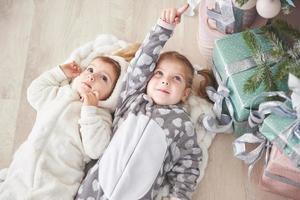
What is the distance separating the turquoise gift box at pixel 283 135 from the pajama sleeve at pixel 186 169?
0.22m

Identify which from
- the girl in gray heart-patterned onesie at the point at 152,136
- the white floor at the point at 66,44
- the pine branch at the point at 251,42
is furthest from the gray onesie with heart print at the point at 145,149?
the pine branch at the point at 251,42

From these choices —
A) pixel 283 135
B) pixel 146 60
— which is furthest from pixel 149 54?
pixel 283 135

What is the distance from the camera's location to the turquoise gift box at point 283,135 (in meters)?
1.12

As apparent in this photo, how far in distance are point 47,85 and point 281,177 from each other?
718 millimetres

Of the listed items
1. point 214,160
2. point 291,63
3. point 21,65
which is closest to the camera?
point 291,63

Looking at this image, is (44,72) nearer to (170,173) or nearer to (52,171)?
(52,171)

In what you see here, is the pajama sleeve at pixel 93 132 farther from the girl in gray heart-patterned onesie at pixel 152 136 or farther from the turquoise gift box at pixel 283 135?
the turquoise gift box at pixel 283 135

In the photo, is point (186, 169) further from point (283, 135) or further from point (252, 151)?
point (283, 135)

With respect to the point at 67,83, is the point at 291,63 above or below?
above

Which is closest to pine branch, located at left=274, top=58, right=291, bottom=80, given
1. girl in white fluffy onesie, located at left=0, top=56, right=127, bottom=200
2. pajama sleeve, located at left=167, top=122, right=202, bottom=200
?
pajama sleeve, located at left=167, top=122, right=202, bottom=200

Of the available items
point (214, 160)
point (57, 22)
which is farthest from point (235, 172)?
point (57, 22)

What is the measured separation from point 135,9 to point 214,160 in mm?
616

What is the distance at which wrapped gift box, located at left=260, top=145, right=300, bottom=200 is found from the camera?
1.19 metres

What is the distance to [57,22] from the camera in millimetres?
1608
